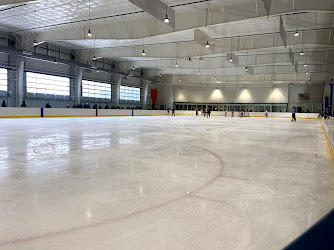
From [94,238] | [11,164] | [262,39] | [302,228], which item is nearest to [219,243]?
[302,228]

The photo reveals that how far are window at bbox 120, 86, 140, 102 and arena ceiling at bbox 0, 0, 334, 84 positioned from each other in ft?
36.7

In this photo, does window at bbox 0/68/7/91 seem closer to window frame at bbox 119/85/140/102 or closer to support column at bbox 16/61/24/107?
support column at bbox 16/61/24/107

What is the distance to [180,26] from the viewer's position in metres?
15.6

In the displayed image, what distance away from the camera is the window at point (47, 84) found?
2639cm

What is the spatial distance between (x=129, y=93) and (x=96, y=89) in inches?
283

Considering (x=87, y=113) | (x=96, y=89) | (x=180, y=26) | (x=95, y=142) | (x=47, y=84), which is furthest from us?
(x=96, y=89)

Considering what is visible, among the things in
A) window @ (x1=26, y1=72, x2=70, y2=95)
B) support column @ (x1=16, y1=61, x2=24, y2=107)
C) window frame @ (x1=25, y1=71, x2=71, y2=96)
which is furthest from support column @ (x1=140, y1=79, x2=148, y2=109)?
support column @ (x1=16, y1=61, x2=24, y2=107)

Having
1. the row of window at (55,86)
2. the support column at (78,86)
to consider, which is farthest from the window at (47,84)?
the support column at (78,86)

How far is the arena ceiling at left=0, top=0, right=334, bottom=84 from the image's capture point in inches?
544

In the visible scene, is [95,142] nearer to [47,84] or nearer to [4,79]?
[4,79]

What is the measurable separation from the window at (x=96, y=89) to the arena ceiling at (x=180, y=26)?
5602 millimetres

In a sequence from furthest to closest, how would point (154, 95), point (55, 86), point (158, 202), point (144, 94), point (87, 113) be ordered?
point (154, 95)
point (144, 94)
point (87, 113)
point (55, 86)
point (158, 202)

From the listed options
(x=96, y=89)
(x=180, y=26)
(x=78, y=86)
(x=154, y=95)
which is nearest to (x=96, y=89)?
(x=96, y=89)

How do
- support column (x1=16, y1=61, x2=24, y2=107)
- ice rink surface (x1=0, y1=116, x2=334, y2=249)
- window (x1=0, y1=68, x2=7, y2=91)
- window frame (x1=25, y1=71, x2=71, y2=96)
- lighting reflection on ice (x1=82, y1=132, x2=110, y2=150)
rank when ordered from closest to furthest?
ice rink surface (x1=0, y1=116, x2=334, y2=249) < lighting reflection on ice (x1=82, y1=132, x2=110, y2=150) < window (x1=0, y1=68, x2=7, y2=91) < support column (x1=16, y1=61, x2=24, y2=107) < window frame (x1=25, y1=71, x2=71, y2=96)
